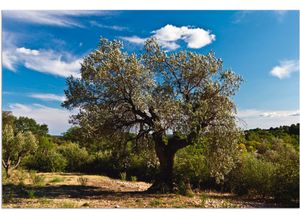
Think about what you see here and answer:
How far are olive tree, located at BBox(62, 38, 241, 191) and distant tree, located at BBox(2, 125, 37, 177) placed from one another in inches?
227

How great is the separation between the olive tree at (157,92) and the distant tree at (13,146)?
5.76 meters

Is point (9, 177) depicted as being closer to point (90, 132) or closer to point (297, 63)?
point (90, 132)

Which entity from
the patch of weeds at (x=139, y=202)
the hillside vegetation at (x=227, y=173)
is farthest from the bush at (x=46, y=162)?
the patch of weeds at (x=139, y=202)

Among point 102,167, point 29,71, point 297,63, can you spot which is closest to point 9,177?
point 102,167

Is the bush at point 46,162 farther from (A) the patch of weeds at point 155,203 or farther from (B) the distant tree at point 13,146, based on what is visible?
(A) the patch of weeds at point 155,203

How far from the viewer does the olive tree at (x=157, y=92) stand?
31.1 ft

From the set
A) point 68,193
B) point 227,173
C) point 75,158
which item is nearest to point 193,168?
point 227,173

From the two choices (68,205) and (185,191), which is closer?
(68,205)

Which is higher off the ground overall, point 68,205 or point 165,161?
point 165,161

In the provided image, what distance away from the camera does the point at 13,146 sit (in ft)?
50.0

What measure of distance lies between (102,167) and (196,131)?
28.6 feet

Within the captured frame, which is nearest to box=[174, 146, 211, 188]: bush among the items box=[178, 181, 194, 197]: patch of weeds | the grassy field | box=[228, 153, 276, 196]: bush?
the grassy field

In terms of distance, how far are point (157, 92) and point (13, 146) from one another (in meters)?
8.21
